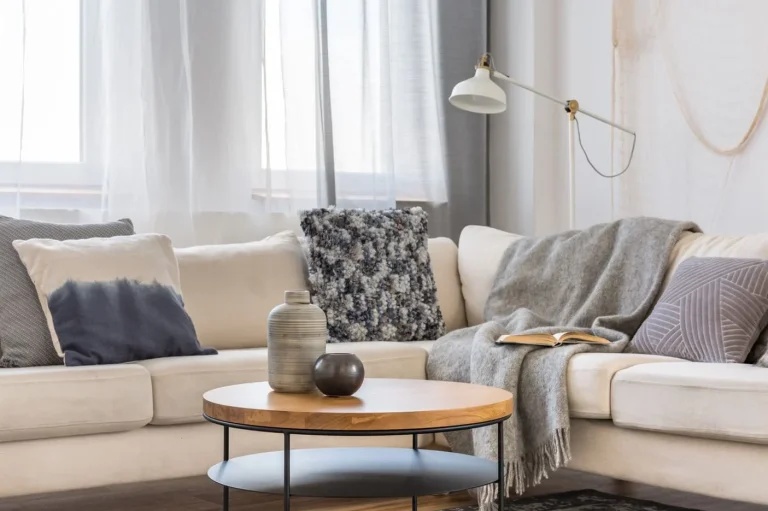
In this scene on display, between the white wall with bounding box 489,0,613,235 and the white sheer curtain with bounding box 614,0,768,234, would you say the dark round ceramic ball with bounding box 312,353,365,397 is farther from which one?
the white wall with bounding box 489,0,613,235

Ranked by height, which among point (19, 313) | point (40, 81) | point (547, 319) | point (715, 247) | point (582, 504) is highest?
point (40, 81)

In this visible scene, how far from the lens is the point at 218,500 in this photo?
2930 millimetres

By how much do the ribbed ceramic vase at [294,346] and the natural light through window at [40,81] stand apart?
1822mm

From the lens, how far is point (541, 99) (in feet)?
15.1

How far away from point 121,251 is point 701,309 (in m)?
1.67

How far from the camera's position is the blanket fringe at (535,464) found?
103 inches

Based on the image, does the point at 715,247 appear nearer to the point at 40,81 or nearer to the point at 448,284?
the point at 448,284

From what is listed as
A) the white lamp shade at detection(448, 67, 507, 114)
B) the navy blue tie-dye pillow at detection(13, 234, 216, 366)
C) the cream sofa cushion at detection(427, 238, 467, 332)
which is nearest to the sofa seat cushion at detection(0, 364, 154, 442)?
the navy blue tie-dye pillow at detection(13, 234, 216, 366)

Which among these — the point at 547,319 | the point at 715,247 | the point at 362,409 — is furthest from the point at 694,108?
the point at 362,409

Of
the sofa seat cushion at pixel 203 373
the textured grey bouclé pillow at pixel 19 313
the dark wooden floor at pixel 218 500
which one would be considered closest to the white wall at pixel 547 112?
the dark wooden floor at pixel 218 500

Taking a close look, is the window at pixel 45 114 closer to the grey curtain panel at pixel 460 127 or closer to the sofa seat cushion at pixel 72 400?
the sofa seat cushion at pixel 72 400

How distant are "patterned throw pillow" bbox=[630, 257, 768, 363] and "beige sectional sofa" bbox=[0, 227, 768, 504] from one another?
0.35 ft

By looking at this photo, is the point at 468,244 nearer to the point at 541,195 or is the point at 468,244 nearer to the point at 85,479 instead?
the point at 541,195

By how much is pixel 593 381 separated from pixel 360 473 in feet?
2.57
